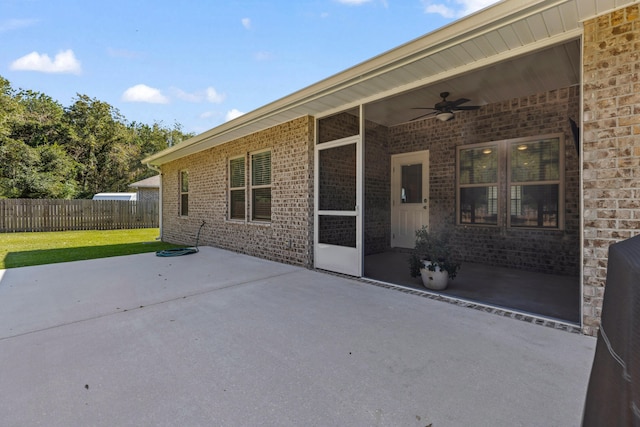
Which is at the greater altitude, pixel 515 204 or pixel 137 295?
pixel 515 204

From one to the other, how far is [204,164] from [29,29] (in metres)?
8.87

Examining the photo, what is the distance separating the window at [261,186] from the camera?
19.4 ft

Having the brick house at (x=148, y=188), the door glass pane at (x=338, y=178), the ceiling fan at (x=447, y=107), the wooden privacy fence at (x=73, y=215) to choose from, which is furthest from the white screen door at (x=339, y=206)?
the brick house at (x=148, y=188)

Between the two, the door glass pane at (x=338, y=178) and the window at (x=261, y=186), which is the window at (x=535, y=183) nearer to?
the door glass pane at (x=338, y=178)

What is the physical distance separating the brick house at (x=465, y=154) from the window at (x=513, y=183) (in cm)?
2

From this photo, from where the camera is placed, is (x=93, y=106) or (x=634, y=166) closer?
(x=634, y=166)

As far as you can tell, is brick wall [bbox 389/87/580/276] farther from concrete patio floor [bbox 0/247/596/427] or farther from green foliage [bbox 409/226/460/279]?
concrete patio floor [bbox 0/247/596/427]

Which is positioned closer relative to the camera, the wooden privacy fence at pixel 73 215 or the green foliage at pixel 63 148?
the wooden privacy fence at pixel 73 215

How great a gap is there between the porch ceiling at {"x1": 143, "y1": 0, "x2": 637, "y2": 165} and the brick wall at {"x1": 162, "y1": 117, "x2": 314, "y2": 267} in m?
0.39

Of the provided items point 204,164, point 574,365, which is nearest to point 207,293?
point 574,365

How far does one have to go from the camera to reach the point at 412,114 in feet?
19.9

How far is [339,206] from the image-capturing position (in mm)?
4742

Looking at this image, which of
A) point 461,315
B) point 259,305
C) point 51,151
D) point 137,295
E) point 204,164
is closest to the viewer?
point 461,315

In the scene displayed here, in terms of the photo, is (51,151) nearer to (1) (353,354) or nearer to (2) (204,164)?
(2) (204,164)
